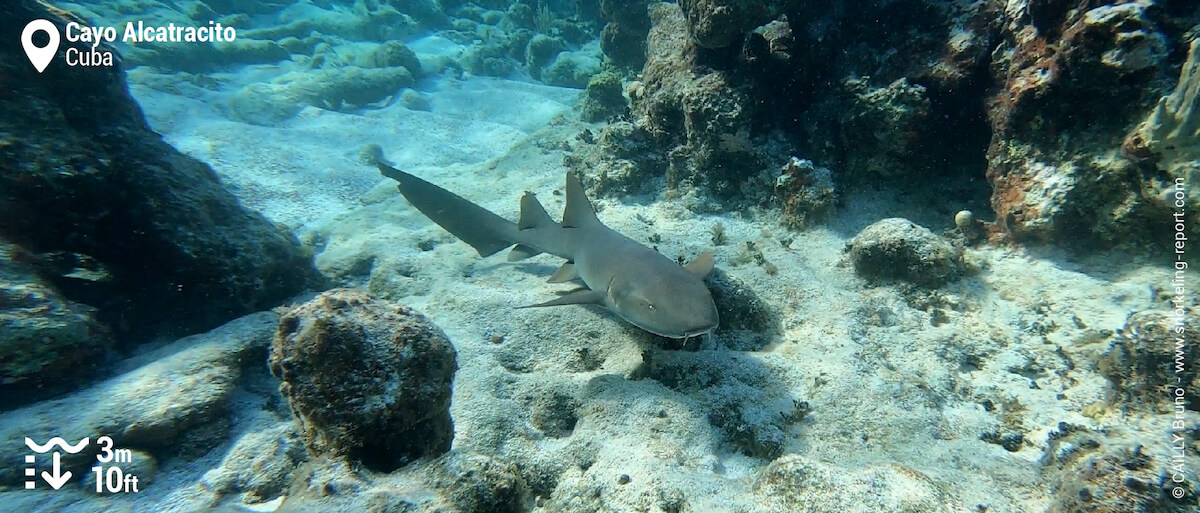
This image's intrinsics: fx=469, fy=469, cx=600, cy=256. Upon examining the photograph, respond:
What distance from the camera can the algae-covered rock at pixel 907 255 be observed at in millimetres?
4340

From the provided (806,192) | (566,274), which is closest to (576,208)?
(566,274)

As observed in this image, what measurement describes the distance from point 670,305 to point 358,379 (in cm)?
188

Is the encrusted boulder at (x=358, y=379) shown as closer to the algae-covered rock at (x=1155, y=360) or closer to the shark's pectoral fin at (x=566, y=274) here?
the shark's pectoral fin at (x=566, y=274)

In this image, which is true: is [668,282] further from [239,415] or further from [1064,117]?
[1064,117]

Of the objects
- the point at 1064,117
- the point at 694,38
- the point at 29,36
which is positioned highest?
the point at 694,38

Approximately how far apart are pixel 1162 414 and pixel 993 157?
278cm

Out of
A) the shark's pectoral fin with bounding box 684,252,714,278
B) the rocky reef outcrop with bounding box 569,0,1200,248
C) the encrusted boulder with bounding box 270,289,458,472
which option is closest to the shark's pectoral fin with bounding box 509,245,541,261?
the shark's pectoral fin with bounding box 684,252,714,278

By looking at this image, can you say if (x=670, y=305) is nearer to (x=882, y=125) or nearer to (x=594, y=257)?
(x=594, y=257)

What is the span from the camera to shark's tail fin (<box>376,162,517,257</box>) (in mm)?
5805

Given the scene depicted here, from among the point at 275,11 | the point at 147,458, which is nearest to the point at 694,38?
the point at 147,458

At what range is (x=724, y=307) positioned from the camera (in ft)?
14.0

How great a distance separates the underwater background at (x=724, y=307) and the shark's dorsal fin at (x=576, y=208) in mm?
747

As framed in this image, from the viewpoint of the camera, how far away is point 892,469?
2.55 meters

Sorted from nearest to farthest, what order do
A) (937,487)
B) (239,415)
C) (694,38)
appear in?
(937,487)
(239,415)
(694,38)
